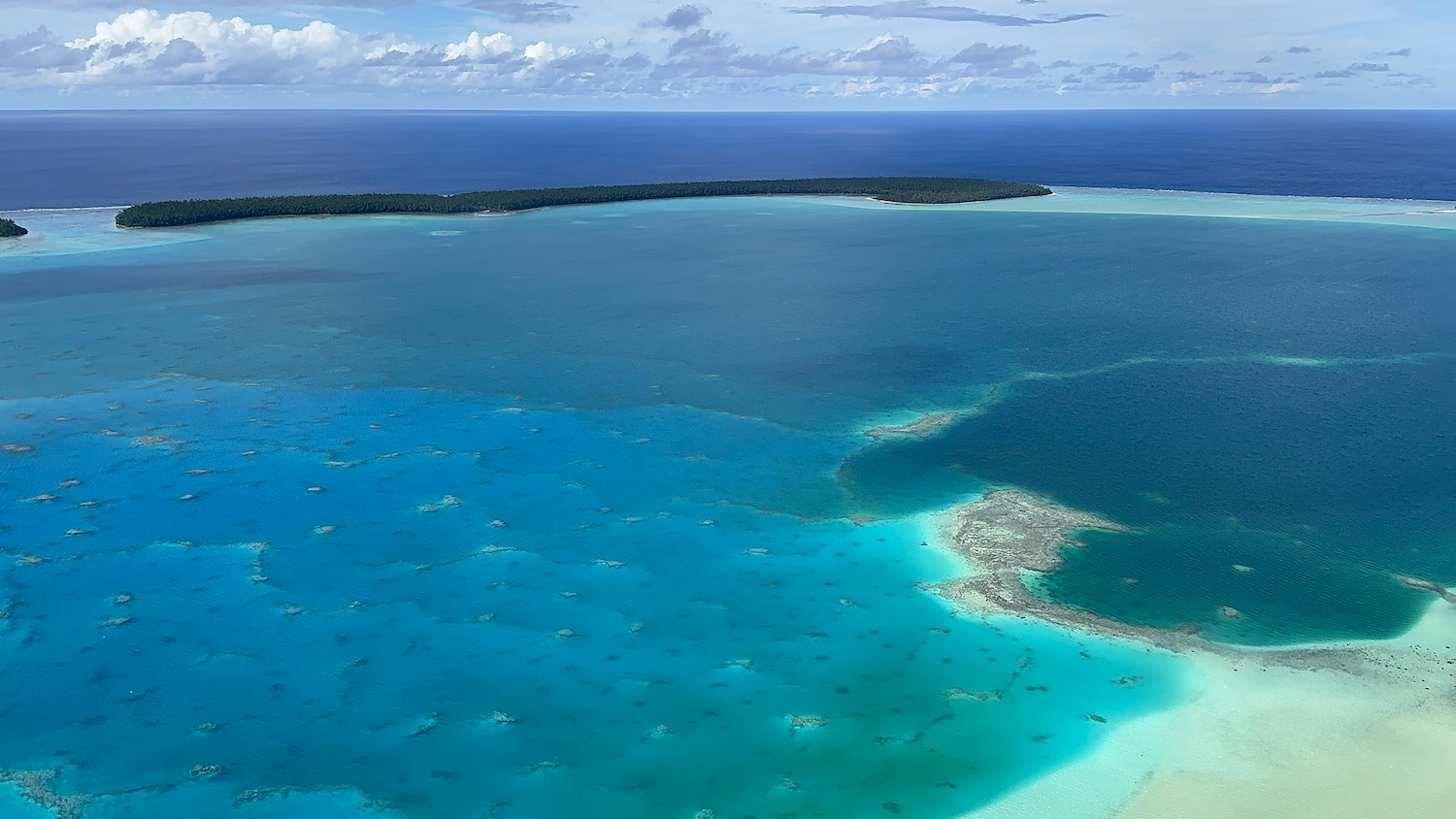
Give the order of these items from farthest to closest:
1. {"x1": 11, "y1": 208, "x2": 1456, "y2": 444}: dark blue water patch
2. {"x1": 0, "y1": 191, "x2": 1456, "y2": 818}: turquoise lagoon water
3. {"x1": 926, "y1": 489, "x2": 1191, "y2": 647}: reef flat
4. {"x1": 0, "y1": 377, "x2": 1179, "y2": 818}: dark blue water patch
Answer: {"x1": 11, "y1": 208, "x2": 1456, "y2": 444}: dark blue water patch < {"x1": 926, "y1": 489, "x2": 1191, "y2": 647}: reef flat < {"x1": 0, "y1": 191, "x2": 1456, "y2": 818}: turquoise lagoon water < {"x1": 0, "y1": 377, "x2": 1179, "y2": 818}: dark blue water patch

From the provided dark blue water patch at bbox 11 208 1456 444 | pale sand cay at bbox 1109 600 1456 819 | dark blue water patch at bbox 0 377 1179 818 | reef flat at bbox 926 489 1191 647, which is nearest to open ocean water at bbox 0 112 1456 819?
dark blue water patch at bbox 0 377 1179 818

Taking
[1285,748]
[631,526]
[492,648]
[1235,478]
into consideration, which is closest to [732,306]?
[631,526]

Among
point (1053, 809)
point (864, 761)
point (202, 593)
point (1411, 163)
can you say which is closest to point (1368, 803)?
point (1053, 809)

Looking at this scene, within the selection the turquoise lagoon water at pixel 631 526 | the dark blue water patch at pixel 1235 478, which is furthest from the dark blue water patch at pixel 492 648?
the dark blue water patch at pixel 1235 478

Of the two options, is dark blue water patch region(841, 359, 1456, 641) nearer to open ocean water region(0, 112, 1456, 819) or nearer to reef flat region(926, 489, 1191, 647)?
open ocean water region(0, 112, 1456, 819)

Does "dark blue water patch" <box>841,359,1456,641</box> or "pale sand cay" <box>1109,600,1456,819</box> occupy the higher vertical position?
"dark blue water patch" <box>841,359,1456,641</box>

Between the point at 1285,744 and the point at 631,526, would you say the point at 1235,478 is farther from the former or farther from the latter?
the point at 631,526
